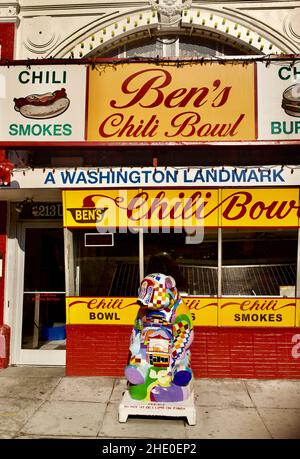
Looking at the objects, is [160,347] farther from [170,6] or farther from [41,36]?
[170,6]

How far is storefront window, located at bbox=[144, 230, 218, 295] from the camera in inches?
259

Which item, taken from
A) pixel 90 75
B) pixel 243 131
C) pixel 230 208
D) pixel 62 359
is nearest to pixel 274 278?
pixel 230 208

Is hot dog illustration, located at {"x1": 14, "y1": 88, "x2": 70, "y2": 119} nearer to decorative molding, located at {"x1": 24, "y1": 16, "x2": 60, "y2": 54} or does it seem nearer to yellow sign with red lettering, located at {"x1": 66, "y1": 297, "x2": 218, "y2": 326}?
decorative molding, located at {"x1": 24, "y1": 16, "x2": 60, "y2": 54}

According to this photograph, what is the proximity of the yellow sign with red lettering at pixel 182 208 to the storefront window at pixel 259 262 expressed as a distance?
24 cm

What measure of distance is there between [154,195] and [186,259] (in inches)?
46.4

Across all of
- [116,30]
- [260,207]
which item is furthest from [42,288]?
[116,30]

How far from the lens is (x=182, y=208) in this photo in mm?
6461

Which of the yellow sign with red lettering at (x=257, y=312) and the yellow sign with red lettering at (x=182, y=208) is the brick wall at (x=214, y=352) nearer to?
the yellow sign with red lettering at (x=257, y=312)

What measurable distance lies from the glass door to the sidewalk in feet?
2.93

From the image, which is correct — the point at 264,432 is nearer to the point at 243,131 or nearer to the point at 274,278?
the point at 274,278

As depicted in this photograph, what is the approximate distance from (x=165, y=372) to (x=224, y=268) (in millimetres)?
2240

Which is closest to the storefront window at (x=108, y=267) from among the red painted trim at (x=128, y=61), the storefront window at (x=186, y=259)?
the storefront window at (x=186, y=259)

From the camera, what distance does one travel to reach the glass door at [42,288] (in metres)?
7.44

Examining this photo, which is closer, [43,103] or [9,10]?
[43,103]
